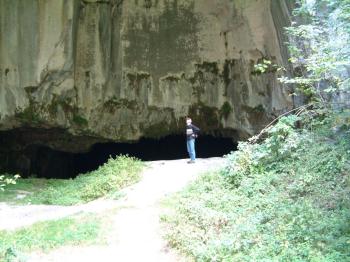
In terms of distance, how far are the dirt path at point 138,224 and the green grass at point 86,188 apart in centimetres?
37

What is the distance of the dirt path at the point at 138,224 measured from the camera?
659cm

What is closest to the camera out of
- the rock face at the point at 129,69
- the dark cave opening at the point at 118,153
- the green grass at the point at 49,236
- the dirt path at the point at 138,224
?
the dirt path at the point at 138,224

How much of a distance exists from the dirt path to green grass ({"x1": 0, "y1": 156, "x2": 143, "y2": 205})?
0.37 meters

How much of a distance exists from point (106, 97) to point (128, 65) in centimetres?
139

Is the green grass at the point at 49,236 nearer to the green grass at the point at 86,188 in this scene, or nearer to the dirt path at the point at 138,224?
the dirt path at the point at 138,224

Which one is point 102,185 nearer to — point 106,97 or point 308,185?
point 308,185

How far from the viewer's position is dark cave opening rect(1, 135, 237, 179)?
755 inches

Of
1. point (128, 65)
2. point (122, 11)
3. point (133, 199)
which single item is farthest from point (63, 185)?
point (122, 11)

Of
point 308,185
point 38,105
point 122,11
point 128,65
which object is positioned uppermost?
point 122,11

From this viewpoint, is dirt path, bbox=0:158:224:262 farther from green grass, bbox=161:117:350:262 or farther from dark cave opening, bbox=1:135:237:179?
dark cave opening, bbox=1:135:237:179

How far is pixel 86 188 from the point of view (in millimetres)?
10781

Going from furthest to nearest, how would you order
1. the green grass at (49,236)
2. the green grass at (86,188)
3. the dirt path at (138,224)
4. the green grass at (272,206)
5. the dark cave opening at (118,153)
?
1. the dark cave opening at (118,153)
2. the green grass at (86,188)
3. the green grass at (49,236)
4. the dirt path at (138,224)
5. the green grass at (272,206)

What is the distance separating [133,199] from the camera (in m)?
9.66

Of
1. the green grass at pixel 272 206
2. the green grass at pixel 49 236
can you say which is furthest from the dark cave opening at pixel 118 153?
the green grass at pixel 49 236
